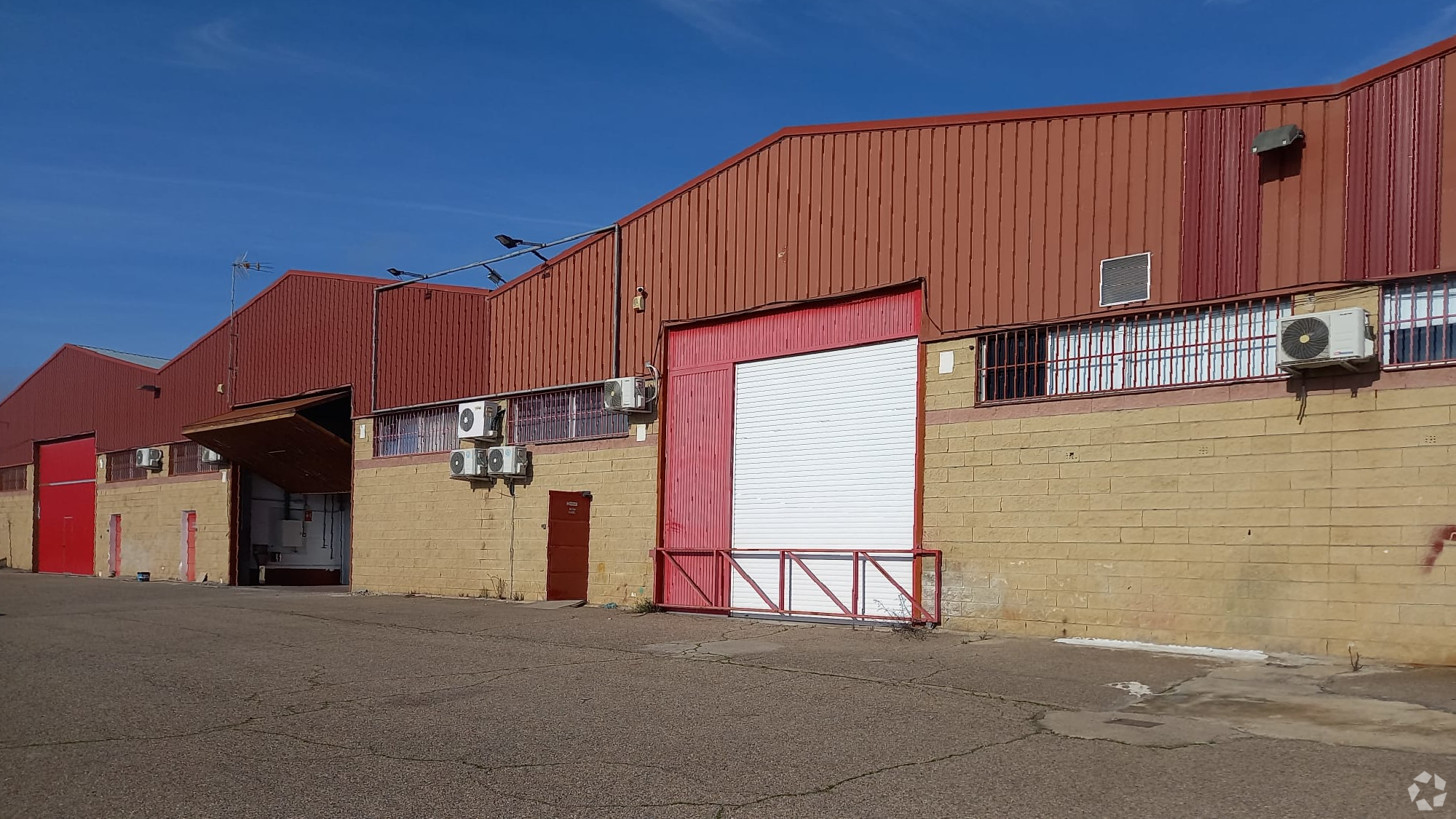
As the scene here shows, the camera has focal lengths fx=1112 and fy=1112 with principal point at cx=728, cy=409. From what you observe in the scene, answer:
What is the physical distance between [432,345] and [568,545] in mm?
6493

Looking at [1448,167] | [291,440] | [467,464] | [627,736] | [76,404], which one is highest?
[1448,167]

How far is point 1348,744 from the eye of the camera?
276 inches

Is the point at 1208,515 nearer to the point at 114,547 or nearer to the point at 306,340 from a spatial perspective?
the point at 306,340

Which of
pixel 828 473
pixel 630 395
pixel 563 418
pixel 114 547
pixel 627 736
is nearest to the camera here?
pixel 627 736

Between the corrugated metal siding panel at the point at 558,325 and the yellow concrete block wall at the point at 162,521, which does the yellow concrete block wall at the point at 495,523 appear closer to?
the corrugated metal siding panel at the point at 558,325

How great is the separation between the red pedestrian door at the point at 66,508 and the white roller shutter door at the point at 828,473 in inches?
1162

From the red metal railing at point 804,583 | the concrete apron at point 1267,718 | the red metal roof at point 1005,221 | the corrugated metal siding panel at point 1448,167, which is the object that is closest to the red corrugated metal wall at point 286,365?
the red metal roof at point 1005,221

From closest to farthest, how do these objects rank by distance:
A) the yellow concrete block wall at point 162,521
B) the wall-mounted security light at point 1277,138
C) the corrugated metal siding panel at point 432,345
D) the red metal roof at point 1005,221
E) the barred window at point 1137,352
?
1. the red metal roof at point 1005,221
2. the wall-mounted security light at point 1277,138
3. the barred window at point 1137,352
4. the corrugated metal siding panel at point 432,345
5. the yellow concrete block wall at point 162,521

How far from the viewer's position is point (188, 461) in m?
32.7

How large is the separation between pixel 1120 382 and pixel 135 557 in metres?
32.3

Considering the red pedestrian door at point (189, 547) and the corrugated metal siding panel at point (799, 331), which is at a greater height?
the corrugated metal siding panel at point (799, 331)

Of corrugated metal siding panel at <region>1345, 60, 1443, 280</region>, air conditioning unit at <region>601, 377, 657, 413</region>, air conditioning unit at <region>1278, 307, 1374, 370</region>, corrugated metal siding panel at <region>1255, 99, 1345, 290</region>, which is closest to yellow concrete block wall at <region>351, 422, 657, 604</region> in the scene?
air conditioning unit at <region>601, 377, 657, 413</region>

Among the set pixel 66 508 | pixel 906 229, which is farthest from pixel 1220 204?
pixel 66 508

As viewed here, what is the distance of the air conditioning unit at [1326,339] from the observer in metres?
10.4
